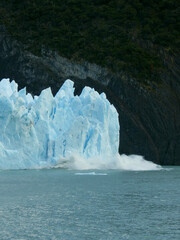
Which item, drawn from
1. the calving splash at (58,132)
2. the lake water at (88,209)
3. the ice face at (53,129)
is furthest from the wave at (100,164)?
the lake water at (88,209)

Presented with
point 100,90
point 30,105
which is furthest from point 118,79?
point 30,105

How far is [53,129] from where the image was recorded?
33.2 m

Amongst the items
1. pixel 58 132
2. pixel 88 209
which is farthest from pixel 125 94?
pixel 88 209

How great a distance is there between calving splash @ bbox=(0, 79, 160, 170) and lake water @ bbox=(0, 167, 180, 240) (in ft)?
16.6

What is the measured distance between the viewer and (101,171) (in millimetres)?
32625

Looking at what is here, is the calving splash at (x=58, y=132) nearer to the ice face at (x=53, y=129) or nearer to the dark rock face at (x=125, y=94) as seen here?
the ice face at (x=53, y=129)

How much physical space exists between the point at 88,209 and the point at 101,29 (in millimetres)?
35101

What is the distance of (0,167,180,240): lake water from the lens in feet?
46.8

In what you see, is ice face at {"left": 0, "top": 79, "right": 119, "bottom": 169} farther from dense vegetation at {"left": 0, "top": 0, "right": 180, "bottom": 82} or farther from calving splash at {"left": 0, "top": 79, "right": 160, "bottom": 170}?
dense vegetation at {"left": 0, "top": 0, "right": 180, "bottom": 82}

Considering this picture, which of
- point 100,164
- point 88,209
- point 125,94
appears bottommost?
point 88,209

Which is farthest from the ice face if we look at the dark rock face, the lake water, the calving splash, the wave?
the dark rock face

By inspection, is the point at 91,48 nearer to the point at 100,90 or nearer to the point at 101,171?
the point at 100,90

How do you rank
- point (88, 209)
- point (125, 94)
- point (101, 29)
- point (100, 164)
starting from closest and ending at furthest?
point (88, 209) < point (100, 164) < point (125, 94) < point (101, 29)

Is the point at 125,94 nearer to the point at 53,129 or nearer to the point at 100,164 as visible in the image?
the point at 100,164
